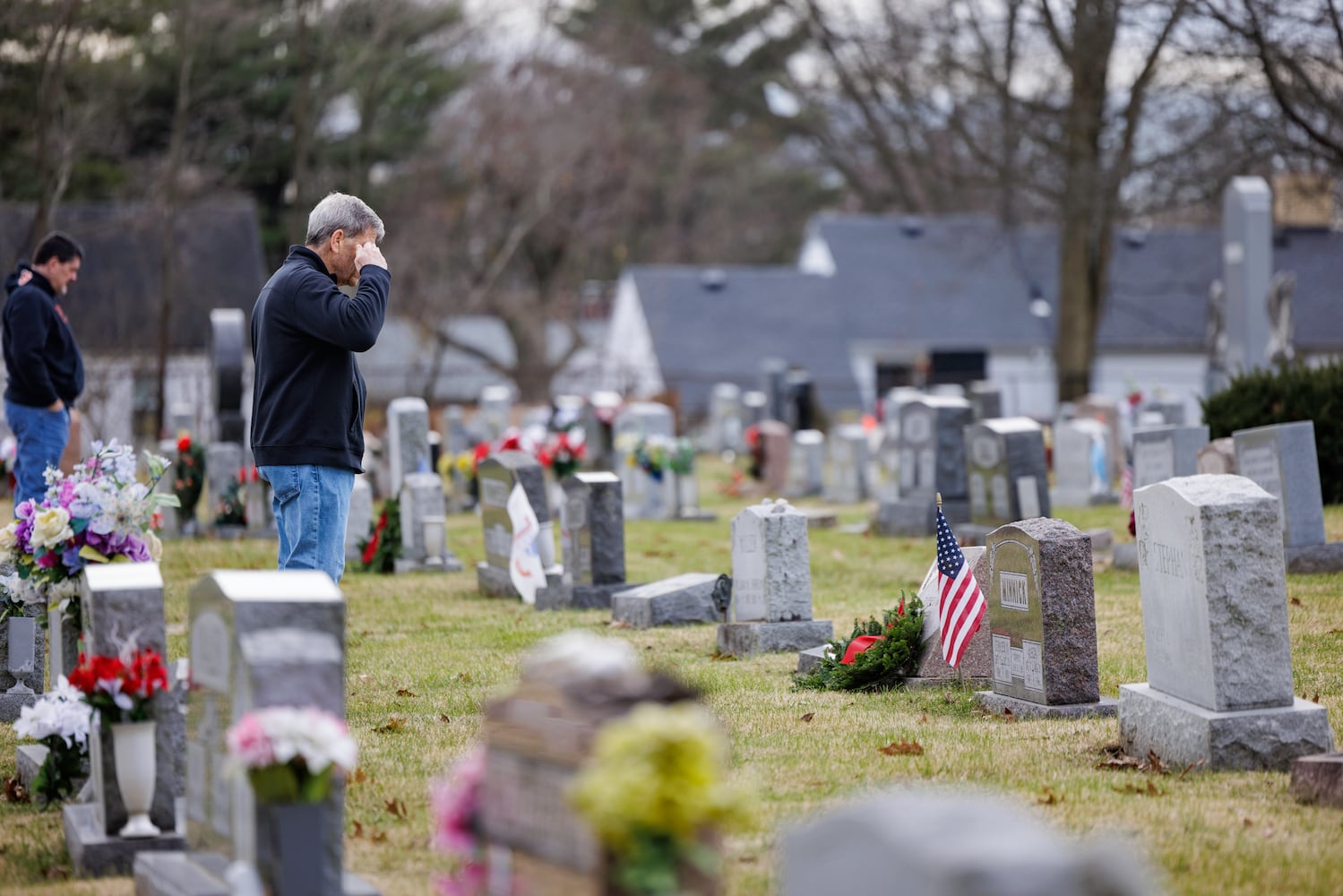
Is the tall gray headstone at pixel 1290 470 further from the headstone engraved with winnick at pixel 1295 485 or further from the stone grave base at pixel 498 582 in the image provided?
the stone grave base at pixel 498 582

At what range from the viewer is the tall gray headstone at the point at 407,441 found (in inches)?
656

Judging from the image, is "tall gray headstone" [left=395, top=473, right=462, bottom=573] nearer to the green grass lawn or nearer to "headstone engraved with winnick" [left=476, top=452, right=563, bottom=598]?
"headstone engraved with winnick" [left=476, top=452, right=563, bottom=598]

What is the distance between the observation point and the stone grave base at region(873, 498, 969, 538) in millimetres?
16547

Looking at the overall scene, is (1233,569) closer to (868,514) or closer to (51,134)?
(868,514)

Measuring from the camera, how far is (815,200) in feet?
169

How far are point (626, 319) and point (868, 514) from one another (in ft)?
86.2

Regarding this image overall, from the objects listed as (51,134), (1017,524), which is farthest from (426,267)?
(1017,524)

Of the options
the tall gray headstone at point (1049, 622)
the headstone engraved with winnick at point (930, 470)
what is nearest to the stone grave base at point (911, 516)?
the headstone engraved with winnick at point (930, 470)

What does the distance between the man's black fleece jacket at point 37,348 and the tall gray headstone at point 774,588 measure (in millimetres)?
4550

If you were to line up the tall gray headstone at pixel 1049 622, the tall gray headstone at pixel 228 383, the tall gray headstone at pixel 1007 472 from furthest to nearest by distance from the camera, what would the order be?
the tall gray headstone at pixel 228 383 → the tall gray headstone at pixel 1007 472 → the tall gray headstone at pixel 1049 622

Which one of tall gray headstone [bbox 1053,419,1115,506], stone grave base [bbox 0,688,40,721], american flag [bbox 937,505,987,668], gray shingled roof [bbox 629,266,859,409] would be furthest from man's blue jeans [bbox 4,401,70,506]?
gray shingled roof [bbox 629,266,859,409]

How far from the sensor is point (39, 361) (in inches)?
401

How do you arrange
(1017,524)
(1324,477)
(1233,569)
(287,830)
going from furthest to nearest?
(1324,477), (1017,524), (1233,569), (287,830)

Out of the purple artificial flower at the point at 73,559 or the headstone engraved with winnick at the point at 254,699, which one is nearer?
the headstone engraved with winnick at the point at 254,699
